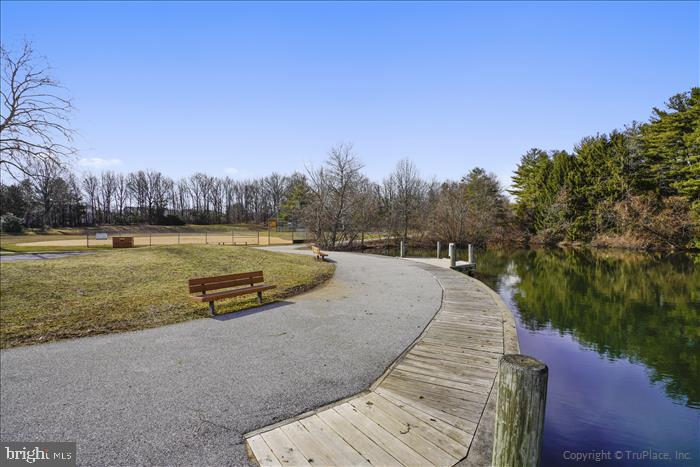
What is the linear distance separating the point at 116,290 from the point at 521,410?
1087 cm

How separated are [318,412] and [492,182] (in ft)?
153

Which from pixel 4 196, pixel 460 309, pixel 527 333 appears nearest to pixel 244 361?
pixel 460 309

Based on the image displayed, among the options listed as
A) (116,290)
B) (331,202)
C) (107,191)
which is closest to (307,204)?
(331,202)

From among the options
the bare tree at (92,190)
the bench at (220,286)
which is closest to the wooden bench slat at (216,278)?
the bench at (220,286)

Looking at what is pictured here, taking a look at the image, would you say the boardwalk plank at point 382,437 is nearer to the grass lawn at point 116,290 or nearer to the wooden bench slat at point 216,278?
the grass lawn at point 116,290

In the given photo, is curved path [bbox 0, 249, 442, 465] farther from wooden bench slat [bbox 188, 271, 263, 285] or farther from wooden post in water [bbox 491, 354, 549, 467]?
wooden post in water [bbox 491, 354, 549, 467]

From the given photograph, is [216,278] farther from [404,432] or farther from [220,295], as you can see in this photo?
[404,432]

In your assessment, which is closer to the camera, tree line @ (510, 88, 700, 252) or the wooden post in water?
the wooden post in water

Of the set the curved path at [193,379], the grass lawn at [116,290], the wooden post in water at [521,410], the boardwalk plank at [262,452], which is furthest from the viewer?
the grass lawn at [116,290]

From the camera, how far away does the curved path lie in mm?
3439

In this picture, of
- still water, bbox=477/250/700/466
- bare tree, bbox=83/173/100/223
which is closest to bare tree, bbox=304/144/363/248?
still water, bbox=477/250/700/466

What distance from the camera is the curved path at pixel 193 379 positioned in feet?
11.3

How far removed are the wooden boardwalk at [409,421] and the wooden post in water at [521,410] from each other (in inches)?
25.2

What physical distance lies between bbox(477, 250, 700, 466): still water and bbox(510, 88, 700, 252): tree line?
60.6 ft
